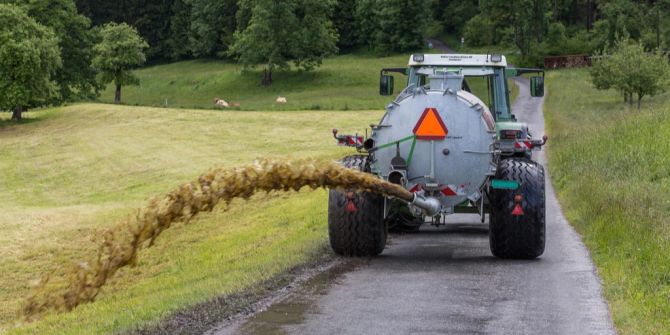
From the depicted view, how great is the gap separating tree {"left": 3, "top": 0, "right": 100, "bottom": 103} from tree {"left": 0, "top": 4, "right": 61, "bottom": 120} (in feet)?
34.7

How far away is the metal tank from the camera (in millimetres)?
13695

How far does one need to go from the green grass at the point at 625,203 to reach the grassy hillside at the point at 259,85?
142 feet

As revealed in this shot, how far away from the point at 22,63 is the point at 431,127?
2489 inches

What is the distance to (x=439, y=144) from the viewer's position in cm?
1370

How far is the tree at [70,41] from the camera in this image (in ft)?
291

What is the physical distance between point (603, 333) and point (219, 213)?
17.5m

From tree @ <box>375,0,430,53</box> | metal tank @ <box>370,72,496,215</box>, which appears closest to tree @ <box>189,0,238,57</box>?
tree @ <box>375,0,430,53</box>

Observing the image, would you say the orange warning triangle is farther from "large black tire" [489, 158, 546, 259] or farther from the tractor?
"large black tire" [489, 158, 546, 259]

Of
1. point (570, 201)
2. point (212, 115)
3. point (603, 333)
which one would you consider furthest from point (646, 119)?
point (212, 115)

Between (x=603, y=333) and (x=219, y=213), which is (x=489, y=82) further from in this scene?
(x=219, y=213)

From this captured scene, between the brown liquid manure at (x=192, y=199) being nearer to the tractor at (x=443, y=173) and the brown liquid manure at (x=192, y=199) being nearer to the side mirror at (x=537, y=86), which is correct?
the tractor at (x=443, y=173)

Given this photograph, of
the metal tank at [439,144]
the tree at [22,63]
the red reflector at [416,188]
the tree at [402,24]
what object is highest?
the tree at [402,24]

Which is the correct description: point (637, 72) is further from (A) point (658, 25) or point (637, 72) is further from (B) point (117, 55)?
(B) point (117, 55)

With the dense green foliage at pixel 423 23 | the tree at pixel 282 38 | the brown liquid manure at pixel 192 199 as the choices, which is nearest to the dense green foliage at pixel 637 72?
the dense green foliage at pixel 423 23
